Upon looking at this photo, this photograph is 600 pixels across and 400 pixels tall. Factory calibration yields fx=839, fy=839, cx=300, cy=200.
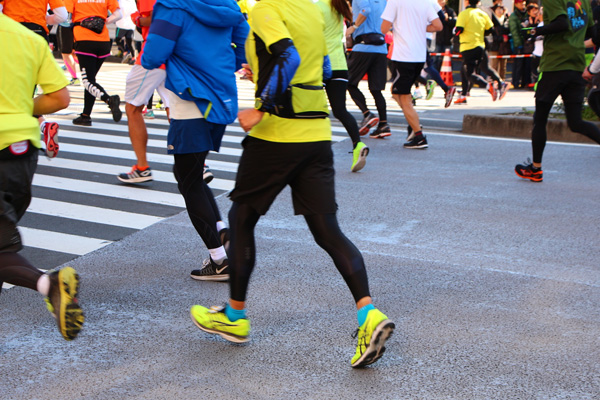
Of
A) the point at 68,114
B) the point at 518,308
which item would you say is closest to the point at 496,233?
the point at 518,308

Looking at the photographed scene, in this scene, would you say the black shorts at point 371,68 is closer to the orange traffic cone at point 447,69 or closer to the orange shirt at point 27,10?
the orange shirt at point 27,10

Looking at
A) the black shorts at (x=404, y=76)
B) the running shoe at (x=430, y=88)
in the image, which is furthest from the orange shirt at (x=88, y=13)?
the running shoe at (x=430, y=88)

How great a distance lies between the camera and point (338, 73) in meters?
8.58

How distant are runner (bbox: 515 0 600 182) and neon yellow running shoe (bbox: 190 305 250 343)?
458cm

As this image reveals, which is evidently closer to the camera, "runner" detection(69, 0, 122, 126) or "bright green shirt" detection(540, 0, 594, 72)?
"bright green shirt" detection(540, 0, 594, 72)

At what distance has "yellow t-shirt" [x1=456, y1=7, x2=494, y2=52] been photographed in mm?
15117

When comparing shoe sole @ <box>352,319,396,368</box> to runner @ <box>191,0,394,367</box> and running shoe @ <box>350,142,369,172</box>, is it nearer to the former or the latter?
runner @ <box>191,0,394,367</box>

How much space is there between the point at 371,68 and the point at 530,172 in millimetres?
3199

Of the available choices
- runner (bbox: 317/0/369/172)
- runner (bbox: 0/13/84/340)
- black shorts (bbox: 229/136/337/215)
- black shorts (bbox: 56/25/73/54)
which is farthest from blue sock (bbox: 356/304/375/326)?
black shorts (bbox: 56/25/73/54)

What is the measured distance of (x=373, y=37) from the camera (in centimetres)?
1036

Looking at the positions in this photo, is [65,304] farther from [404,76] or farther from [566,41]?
[404,76]

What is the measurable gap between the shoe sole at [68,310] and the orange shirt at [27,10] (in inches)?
249

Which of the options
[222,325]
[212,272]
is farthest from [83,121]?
[222,325]

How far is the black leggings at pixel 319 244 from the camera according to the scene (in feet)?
12.4
